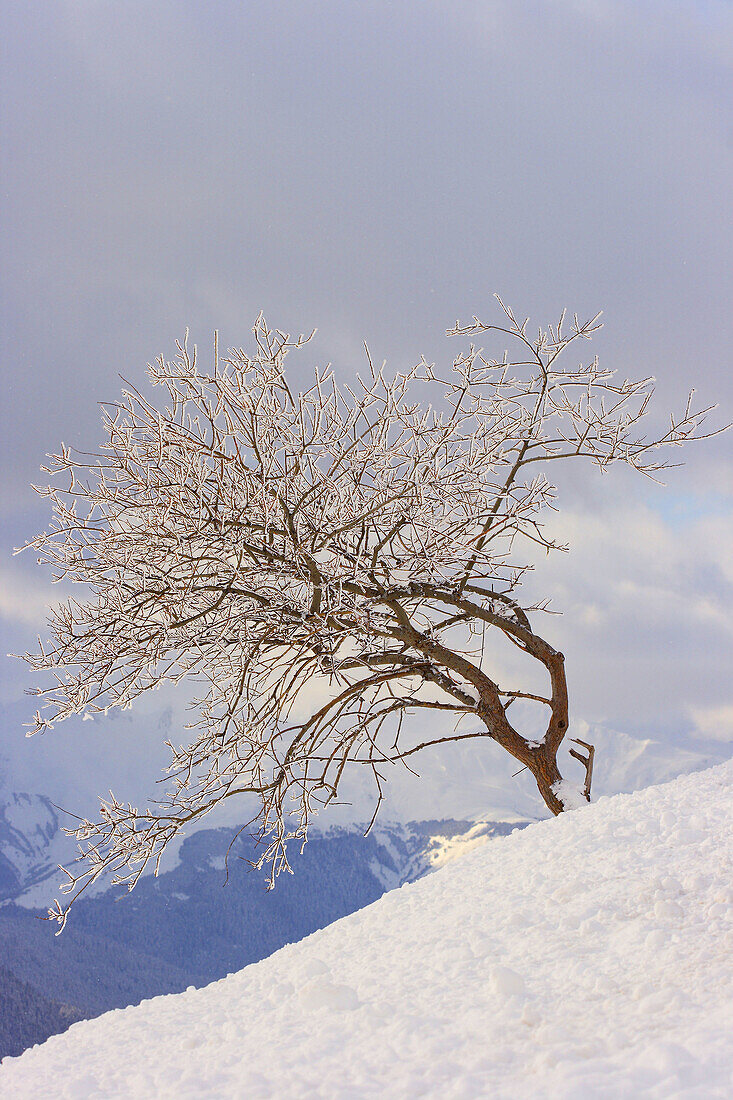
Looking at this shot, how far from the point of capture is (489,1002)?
3178 mm

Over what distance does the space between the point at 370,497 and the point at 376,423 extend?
66 centimetres

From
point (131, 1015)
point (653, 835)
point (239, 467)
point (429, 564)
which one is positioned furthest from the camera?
point (429, 564)

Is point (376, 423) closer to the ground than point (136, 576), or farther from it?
farther from it

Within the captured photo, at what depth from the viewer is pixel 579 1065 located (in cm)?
252

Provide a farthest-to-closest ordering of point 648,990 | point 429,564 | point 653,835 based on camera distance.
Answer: point 429,564, point 653,835, point 648,990

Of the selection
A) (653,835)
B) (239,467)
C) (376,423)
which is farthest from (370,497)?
(653,835)

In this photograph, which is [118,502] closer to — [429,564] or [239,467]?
[239,467]

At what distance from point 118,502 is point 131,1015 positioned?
3851 mm

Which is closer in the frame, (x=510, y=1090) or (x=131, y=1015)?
(x=510, y=1090)

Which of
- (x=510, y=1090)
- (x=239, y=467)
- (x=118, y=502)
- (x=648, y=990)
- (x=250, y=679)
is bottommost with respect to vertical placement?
(x=510, y=1090)

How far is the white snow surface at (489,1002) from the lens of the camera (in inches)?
102

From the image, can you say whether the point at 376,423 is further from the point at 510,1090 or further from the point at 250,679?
the point at 510,1090

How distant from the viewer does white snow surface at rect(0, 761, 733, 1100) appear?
260cm

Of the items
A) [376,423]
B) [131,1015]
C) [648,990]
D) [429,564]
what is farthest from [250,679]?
[648,990]
